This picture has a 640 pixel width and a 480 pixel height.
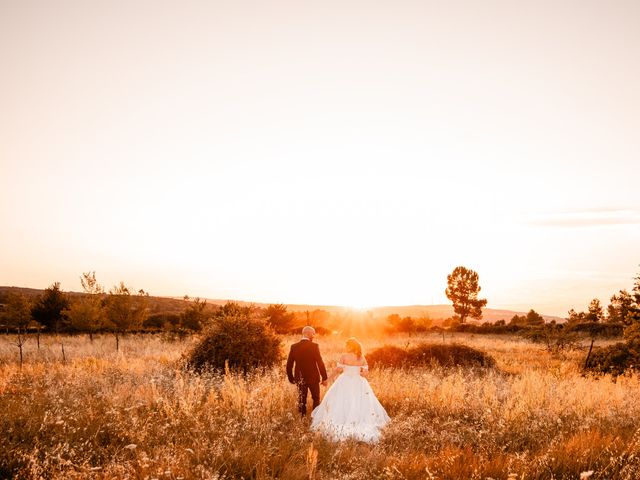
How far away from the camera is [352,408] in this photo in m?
8.80

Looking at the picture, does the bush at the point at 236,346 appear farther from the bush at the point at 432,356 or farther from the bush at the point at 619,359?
the bush at the point at 619,359

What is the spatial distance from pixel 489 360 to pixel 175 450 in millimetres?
18499

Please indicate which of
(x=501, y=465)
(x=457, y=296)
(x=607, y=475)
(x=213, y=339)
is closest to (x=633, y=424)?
(x=607, y=475)

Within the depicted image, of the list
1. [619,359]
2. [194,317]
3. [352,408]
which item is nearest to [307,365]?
[352,408]

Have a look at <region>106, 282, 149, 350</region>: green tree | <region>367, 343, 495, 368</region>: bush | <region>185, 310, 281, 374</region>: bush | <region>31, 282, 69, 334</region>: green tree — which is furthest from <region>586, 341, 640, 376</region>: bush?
<region>31, 282, 69, 334</region>: green tree

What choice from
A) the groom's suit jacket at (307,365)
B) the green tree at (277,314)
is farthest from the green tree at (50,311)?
the groom's suit jacket at (307,365)

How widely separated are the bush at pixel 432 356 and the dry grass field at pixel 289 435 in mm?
8157

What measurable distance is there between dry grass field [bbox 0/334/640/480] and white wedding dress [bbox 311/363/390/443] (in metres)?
0.37

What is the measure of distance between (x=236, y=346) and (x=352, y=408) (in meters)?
7.40

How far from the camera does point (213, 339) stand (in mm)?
15562

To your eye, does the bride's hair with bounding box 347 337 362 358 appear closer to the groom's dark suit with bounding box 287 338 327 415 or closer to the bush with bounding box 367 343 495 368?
the groom's dark suit with bounding box 287 338 327 415

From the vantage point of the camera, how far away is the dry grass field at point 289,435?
5.56 metres

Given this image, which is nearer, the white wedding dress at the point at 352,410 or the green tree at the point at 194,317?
the white wedding dress at the point at 352,410

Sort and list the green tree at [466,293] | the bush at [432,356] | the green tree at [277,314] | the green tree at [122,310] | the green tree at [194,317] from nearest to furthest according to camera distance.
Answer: the bush at [432,356] < the green tree at [122,310] < the green tree at [277,314] < the green tree at [194,317] < the green tree at [466,293]
